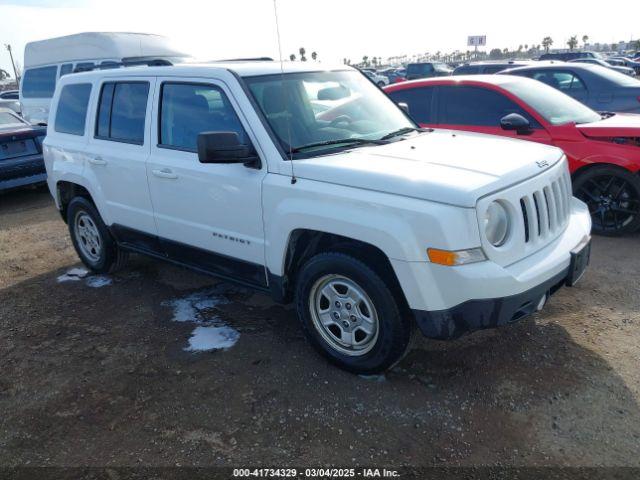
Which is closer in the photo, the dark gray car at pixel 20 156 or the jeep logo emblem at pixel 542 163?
the jeep logo emblem at pixel 542 163

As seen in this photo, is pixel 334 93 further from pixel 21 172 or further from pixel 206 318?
pixel 21 172

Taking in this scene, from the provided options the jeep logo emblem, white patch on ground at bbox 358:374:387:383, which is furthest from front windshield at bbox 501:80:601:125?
white patch on ground at bbox 358:374:387:383

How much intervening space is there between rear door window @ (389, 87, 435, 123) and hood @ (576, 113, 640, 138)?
1763 mm

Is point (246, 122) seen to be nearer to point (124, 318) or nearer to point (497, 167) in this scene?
point (497, 167)

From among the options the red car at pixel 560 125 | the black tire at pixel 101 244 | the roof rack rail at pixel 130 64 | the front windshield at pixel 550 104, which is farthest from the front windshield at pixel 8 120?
the front windshield at pixel 550 104

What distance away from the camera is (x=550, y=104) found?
6219 mm

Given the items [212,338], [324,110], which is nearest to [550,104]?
[324,110]

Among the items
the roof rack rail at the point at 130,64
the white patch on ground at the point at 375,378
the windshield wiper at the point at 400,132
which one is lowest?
the white patch on ground at the point at 375,378

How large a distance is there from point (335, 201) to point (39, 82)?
1285 centimetres

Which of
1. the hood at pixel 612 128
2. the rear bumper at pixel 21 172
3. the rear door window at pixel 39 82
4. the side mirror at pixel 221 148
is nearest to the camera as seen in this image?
the side mirror at pixel 221 148

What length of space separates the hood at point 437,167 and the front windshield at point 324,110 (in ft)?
0.76

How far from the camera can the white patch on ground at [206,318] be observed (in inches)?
159

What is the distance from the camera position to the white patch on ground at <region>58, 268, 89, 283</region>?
5.53 metres

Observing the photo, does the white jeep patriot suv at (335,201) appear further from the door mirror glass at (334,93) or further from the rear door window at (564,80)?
the rear door window at (564,80)
